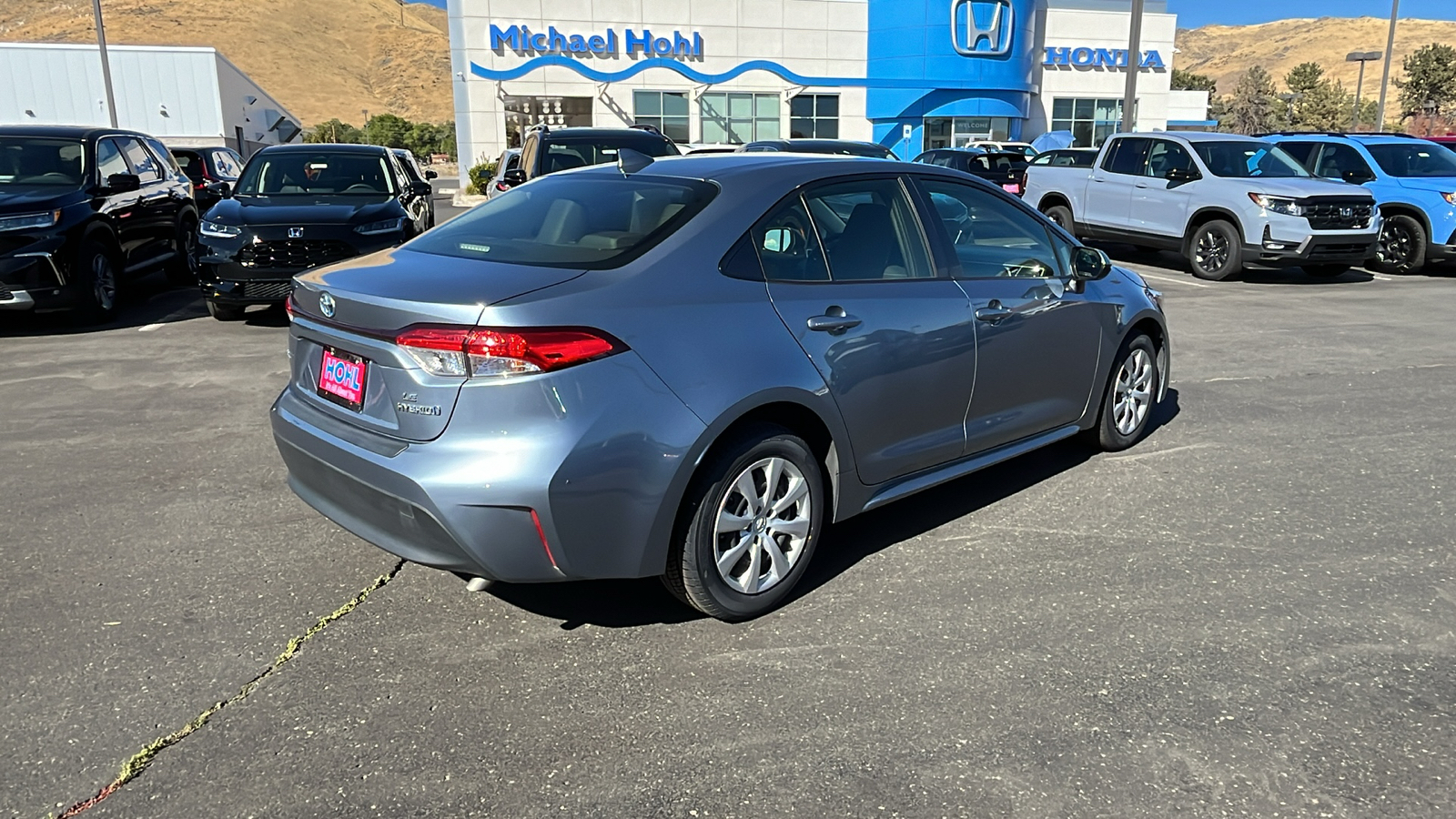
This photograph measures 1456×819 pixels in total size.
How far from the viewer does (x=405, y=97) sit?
13412 cm

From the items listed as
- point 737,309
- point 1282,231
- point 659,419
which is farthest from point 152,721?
point 1282,231

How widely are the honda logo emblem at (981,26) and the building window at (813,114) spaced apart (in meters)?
5.09

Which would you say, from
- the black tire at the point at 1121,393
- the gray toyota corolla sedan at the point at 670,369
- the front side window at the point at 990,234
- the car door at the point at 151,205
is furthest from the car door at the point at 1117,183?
the car door at the point at 151,205

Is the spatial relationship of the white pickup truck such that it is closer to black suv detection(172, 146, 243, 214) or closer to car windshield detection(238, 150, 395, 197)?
car windshield detection(238, 150, 395, 197)

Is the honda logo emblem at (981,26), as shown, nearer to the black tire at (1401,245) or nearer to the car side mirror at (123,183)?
the black tire at (1401,245)

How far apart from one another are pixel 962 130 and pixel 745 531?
40.3m

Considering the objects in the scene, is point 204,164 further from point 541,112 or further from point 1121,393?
point 541,112

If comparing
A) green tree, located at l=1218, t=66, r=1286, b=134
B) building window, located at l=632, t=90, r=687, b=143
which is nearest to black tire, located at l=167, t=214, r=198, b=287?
building window, located at l=632, t=90, r=687, b=143

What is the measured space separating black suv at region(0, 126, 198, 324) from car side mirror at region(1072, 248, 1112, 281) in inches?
327

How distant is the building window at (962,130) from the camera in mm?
40812

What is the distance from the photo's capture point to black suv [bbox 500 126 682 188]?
467 inches

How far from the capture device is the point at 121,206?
10.1 m

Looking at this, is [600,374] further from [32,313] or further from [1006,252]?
[32,313]

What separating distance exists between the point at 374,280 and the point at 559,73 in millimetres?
36411
